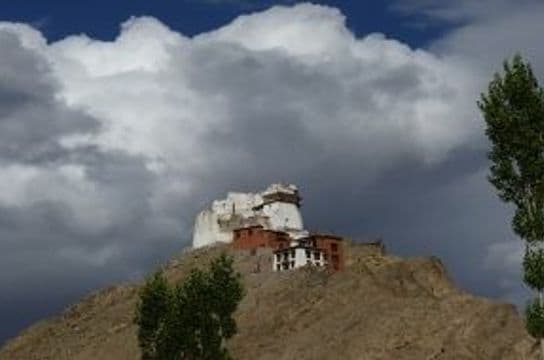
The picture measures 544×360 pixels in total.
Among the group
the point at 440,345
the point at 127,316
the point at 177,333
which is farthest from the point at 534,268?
the point at 127,316

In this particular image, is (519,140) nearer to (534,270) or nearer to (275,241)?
(534,270)

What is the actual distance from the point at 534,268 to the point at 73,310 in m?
147

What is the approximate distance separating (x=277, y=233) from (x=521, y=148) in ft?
418

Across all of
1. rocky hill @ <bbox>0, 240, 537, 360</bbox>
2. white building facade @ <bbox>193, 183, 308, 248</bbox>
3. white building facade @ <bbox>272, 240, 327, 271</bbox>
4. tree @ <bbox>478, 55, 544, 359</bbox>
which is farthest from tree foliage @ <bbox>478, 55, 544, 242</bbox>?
white building facade @ <bbox>193, 183, 308, 248</bbox>

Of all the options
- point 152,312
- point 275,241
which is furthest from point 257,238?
point 152,312

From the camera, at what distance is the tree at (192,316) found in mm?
81375

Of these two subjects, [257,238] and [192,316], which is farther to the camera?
[257,238]

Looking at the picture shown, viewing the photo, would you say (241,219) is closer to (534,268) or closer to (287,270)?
(287,270)

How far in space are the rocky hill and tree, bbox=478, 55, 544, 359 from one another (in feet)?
247

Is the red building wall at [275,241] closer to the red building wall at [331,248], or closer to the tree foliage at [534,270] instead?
the red building wall at [331,248]

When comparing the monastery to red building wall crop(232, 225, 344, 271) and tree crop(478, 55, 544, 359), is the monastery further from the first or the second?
tree crop(478, 55, 544, 359)

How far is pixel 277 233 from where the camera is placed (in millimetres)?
186125

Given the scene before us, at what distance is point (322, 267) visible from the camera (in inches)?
6762

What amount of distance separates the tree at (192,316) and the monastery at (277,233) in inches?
3439
